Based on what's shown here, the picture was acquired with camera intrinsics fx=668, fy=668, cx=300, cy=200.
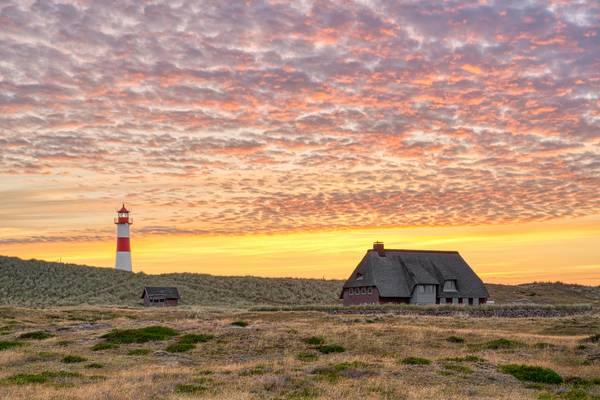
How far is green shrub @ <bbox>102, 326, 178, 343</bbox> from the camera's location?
37375 mm

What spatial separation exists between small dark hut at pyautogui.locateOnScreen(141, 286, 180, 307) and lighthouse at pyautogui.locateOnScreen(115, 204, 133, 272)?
78.2 feet

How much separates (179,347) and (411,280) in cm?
4919

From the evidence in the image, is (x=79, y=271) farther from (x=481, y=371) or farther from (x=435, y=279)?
(x=481, y=371)

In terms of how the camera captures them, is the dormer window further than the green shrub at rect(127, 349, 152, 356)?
Yes

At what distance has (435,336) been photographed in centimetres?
3781

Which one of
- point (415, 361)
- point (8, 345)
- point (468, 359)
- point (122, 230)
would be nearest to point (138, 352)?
point (8, 345)

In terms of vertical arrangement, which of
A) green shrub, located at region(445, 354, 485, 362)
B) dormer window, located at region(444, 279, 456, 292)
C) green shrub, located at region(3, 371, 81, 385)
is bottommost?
green shrub, located at region(3, 371, 81, 385)

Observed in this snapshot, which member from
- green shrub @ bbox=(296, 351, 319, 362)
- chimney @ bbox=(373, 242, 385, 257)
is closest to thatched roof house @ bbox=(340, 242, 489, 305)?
chimney @ bbox=(373, 242, 385, 257)

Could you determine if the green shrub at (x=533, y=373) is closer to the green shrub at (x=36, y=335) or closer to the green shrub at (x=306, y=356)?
the green shrub at (x=306, y=356)

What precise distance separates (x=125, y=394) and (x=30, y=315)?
45529mm

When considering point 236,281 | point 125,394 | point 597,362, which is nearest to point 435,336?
point 597,362

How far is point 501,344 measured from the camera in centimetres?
3494

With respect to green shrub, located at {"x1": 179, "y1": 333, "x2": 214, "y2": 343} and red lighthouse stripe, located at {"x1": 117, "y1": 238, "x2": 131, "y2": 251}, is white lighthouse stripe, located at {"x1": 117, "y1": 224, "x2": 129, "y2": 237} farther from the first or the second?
green shrub, located at {"x1": 179, "y1": 333, "x2": 214, "y2": 343}

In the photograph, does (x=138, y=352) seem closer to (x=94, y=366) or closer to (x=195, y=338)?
(x=195, y=338)
